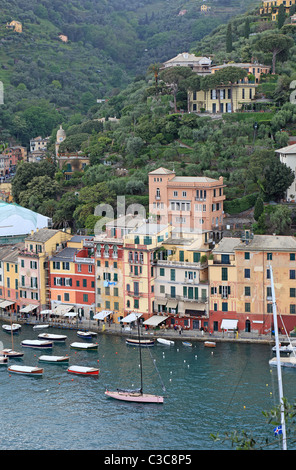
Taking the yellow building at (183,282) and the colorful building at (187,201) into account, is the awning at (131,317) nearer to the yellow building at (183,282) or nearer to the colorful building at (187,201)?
the yellow building at (183,282)

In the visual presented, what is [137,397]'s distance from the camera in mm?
45562

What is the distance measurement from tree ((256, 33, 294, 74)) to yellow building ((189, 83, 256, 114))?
6.69m

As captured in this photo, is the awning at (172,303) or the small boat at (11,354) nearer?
the small boat at (11,354)

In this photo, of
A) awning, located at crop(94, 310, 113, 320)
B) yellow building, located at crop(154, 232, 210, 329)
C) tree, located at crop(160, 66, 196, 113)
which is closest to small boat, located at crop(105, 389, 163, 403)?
yellow building, located at crop(154, 232, 210, 329)

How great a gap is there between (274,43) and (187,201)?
31978mm

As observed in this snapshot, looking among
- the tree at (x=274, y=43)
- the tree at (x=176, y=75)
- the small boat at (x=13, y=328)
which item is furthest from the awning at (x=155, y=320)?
the tree at (x=274, y=43)

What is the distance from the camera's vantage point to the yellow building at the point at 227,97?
87375 mm

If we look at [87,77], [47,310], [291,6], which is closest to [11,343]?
[47,310]

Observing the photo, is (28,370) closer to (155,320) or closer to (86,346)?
(86,346)

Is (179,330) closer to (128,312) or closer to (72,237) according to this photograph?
(128,312)

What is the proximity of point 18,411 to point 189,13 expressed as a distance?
15478 centimetres

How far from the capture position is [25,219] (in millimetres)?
76688

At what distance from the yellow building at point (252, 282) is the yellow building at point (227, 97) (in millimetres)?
32335

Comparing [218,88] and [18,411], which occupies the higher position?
[218,88]
